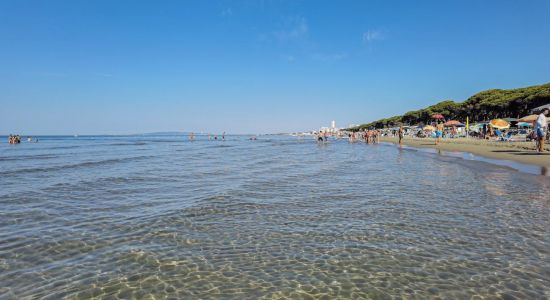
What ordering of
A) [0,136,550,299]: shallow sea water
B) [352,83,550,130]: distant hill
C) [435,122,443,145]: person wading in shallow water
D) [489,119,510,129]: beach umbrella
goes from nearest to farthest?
[0,136,550,299]: shallow sea water, [489,119,510,129]: beach umbrella, [435,122,443,145]: person wading in shallow water, [352,83,550,130]: distant hill

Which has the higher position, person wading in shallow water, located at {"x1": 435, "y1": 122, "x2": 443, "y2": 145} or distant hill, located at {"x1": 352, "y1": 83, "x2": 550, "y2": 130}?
distant hill, located at {"x1": 352, "y1": 83, "x2": 550, "y2": 130}

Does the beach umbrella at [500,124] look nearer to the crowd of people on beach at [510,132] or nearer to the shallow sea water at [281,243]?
the crowd of people on beach at [510,132]

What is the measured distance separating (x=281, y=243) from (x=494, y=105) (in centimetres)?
7316

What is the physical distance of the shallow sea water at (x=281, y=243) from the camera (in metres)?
4.60

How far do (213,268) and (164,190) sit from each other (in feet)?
25.3

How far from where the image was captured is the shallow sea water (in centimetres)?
460

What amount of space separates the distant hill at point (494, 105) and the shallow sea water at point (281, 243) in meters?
56.9

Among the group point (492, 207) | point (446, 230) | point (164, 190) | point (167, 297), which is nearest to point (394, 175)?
point (492, 207)

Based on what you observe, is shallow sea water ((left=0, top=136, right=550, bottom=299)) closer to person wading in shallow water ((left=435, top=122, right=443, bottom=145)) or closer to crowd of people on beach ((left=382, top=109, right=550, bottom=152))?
crowd of people on beach ((left=382, top=109, right=550, bottom=152))

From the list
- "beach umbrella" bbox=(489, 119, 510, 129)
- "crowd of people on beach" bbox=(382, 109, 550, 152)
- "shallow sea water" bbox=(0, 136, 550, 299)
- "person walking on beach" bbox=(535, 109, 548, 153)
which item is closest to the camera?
"shallow sea water" bbox=(0, 136, 550, 299)

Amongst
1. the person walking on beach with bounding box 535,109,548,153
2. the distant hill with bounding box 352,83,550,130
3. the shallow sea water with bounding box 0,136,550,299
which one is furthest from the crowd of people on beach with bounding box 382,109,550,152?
the shallow sea water with bounding box 0,136,550,299

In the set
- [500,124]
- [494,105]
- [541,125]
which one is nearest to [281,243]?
[541,125]

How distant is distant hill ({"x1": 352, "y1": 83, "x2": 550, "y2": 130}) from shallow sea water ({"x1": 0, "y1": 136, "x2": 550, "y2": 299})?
56857 millimetres

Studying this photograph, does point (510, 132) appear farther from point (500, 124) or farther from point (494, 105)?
point (494, 105)
